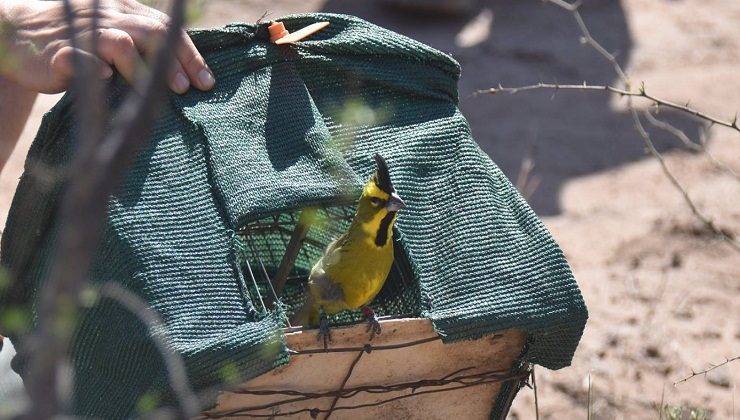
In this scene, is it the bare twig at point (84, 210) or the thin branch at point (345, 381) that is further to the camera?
the thin branch at point (345, 381)

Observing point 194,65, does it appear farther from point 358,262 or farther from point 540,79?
point 540,79

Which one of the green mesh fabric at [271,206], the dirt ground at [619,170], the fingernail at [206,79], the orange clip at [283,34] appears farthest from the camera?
the dirt ground at [619,170]

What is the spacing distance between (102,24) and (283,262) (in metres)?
0.85

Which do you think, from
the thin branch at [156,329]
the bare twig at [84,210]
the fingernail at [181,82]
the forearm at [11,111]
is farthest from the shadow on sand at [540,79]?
the bare twig at [84,210]

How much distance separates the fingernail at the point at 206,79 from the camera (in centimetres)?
295

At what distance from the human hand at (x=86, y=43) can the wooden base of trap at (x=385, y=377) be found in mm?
816

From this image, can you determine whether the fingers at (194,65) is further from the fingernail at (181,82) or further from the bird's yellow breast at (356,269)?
the bird's yellow breast at (356,269)

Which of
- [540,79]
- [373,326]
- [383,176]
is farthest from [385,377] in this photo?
[540,79]

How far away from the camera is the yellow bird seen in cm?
285

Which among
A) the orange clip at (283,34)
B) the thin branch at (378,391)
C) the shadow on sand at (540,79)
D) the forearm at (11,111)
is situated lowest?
the shadow on sand at (540,79)

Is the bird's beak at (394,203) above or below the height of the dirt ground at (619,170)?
above

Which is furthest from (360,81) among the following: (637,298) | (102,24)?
(637,298)

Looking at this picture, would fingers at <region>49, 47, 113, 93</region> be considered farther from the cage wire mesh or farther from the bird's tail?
the bird's tail

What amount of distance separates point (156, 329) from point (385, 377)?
0.66m
